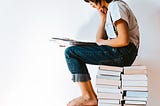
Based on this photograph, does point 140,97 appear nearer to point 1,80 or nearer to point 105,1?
point 105,1

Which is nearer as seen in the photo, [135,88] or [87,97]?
[135,88]

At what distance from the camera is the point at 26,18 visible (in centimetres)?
197

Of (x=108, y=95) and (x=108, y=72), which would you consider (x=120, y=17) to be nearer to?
(x=108, y=72)

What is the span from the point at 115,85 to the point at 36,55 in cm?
73

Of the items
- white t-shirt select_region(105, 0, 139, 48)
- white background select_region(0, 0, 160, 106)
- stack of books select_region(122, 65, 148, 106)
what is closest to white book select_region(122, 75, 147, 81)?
stack of books select_region(122, 65, 148, 106)

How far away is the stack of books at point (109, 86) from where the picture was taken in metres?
1.39

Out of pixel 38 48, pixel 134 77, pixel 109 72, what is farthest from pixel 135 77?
pixel 38 48

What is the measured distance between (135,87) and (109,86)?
0.12 metres

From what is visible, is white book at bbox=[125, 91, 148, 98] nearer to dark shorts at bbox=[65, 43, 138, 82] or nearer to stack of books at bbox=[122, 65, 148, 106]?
stack of books at bbox=[122, 65, 148, 106]

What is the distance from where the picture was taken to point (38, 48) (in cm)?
196

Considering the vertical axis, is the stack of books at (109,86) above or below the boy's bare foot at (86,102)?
above

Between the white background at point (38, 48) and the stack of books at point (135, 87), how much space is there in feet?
1.77

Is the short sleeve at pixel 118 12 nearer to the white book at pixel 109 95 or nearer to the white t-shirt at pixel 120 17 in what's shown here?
the white t-shirt at pixel 120 17

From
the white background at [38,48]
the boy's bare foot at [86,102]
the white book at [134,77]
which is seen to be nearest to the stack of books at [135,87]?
the white book at [134,77]
